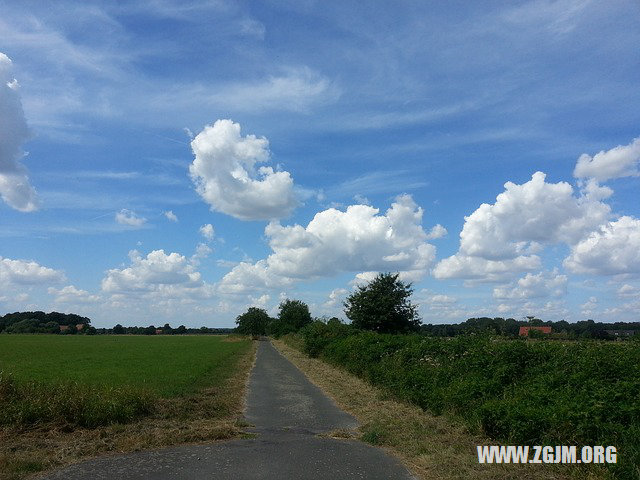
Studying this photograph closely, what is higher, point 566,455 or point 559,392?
point 559,392

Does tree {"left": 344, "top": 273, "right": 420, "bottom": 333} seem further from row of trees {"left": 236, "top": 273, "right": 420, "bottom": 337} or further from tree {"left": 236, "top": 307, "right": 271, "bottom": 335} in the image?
tree {"left": 236, "top": 307, "right": 271, "bottom": 335}

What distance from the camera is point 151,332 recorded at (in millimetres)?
166000

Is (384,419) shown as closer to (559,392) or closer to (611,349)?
(559,392)

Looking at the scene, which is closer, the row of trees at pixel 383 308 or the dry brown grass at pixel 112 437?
the dry brown grass at pixel 112 437

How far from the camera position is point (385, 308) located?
3244cm

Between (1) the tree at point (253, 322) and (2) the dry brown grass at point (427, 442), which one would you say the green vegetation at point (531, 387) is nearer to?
(2) the dry brown grass at point (427, 442)

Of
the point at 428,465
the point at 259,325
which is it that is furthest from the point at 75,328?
the point at 428,465

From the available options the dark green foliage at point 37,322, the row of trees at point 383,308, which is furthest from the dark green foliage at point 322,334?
the dark green foliage at point 37,322

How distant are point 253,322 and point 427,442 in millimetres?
99256

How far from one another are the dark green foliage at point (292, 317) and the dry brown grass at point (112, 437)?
70.6 m

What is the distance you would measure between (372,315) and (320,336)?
212 inches

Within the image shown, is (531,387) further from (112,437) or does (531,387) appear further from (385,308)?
(385,308)

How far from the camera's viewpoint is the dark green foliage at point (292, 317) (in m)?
85.2

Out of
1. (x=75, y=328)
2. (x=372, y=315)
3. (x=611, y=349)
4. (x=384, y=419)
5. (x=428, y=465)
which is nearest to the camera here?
(x=428, y=465)
